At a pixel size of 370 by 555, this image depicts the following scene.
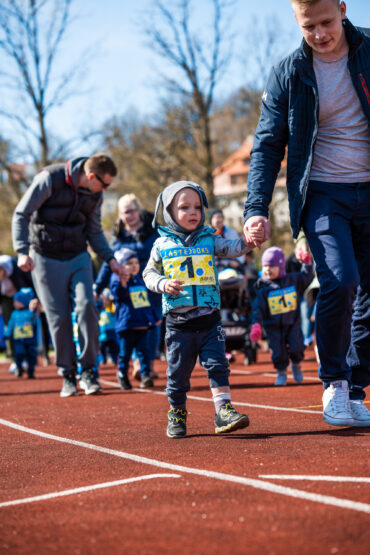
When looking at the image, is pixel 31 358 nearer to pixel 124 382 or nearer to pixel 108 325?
pixel 108 325

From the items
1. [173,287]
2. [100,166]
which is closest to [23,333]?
[100,166]

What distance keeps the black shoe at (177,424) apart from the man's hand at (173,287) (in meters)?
0.81

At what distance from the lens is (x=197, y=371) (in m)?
11.5

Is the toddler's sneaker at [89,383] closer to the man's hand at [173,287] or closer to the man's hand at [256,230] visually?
the man's hand at [173,287]

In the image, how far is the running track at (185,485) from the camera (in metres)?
2.79

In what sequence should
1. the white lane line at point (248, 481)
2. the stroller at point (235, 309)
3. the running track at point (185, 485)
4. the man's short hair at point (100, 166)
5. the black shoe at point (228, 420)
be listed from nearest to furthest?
the running track at point (185, 485) → the white lane line at point (248, 481) → the black shoe at point (228, 420) → the man's short hair at point (100, 166) → the stroller at point (235, 309)

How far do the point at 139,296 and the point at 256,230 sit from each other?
15.6 ft

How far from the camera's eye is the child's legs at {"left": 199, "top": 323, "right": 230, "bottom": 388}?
5.32 metres

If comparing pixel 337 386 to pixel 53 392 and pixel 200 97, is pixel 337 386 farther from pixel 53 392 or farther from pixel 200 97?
pixel 200 97

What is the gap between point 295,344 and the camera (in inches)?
359

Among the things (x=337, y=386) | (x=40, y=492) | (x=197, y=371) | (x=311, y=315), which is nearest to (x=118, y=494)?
(x=40, y=492)

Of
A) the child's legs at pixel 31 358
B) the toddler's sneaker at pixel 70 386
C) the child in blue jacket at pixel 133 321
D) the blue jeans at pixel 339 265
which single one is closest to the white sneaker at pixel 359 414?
the blue jeans at pixel 339 265

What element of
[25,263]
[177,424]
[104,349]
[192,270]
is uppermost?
[25,263]

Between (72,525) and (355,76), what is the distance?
126 inches
